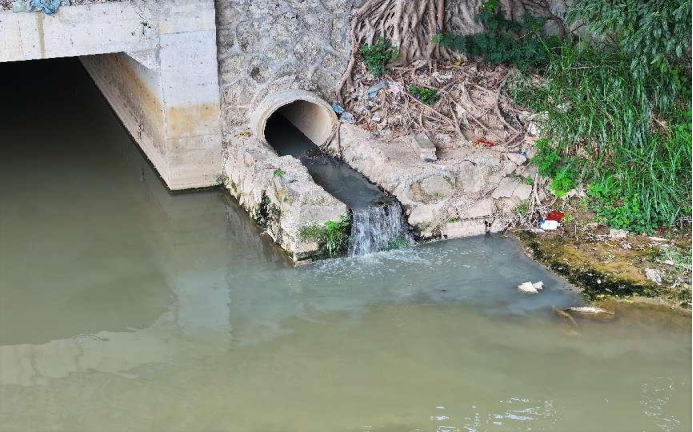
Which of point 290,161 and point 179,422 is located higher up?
point 290,161

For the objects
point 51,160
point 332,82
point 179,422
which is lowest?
point 179,422

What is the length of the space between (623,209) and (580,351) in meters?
2.52

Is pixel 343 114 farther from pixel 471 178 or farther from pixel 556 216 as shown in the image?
pixel 556 216

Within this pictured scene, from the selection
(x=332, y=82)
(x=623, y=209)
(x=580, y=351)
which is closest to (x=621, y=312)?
(x=580, y=351)

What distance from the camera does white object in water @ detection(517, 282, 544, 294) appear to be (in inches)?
418

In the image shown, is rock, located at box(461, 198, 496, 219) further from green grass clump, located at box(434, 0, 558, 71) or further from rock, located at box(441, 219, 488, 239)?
green grass clump, located at box(434, 0, 558, 71)

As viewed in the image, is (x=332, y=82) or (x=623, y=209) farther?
(x=332, y=82)

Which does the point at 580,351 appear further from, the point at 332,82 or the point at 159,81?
the point at 159,81

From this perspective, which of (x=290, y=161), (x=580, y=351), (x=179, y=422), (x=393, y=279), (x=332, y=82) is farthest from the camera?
(x=332, y=82)

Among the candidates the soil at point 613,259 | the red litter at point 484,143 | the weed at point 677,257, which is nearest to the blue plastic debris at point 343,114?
the red litter at point 484,143

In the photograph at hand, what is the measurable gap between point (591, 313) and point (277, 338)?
3.39 meters

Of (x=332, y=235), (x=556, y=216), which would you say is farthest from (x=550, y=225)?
(x=332, y=235)

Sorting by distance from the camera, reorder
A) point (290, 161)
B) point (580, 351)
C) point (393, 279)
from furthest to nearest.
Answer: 1. point (290, 161)
2. point (393, 279)
3. point (580, 351)

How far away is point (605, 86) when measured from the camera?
11.6 metres
